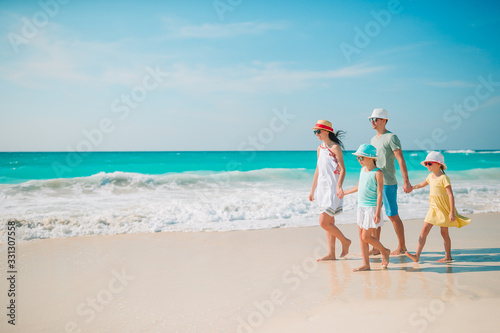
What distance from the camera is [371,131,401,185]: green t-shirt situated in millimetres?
4684

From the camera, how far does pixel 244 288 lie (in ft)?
12.4

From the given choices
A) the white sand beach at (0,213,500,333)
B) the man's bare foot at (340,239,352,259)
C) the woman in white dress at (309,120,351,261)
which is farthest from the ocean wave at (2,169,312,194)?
the woman in white dress at (309,120,351,261)

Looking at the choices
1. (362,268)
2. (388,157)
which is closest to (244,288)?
(362,268)

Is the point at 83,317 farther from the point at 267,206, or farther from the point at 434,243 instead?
the point at 267,206

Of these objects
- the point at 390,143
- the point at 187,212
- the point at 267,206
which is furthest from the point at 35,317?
the point at 267,206

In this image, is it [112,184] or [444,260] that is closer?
[444,260]

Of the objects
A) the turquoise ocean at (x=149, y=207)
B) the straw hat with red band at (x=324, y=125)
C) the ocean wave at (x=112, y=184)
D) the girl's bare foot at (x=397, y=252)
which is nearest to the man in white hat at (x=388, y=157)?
the girl's bare foot at (x=397, y=252)

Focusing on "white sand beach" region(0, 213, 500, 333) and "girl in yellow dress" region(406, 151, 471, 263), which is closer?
"white sand beach" region(0, 213, 500, 333)

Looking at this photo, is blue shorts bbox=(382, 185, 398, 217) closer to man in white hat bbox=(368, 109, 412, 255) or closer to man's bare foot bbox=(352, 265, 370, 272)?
man in white hat bbox=(368, 109, 412, 255)

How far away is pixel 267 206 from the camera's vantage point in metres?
9.50

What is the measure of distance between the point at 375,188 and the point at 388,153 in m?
0.77

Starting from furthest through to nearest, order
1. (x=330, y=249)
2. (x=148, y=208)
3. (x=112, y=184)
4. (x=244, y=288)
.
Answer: (x=112, y=184) → (x=148, y=208) → (x=330, y=249) → (x=244, y=288)

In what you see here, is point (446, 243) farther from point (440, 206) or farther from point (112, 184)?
point (112, 184)

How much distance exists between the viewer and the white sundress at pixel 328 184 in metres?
4.54
